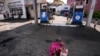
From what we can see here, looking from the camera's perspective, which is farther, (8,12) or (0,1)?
(8,12)

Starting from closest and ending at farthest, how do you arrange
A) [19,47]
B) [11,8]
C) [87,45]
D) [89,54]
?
1. [89,54]
2. [19,47]
3. [87,45]
4. [11,8]

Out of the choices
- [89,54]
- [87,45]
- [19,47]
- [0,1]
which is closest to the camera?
[89,54]

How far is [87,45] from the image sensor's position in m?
9.20

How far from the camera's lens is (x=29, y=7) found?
26.3m

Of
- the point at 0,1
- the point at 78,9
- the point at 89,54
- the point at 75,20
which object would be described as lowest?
the point at 89,54

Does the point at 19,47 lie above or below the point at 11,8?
below

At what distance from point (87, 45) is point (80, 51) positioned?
1477mm

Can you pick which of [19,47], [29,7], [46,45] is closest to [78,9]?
[46,45]

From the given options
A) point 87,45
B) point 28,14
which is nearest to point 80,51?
point 87,45

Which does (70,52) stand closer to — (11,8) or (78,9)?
(78,9)

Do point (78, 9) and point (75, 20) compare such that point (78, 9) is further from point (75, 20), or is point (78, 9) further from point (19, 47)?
point (19, 47)

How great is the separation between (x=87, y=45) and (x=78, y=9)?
831 centimetres

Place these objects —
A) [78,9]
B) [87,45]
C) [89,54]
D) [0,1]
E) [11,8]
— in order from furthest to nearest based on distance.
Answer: [11,8] < [0,1] < [78,9] < [87,45] < [89,54]

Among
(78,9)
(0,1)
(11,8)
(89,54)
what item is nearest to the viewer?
(89,54)
